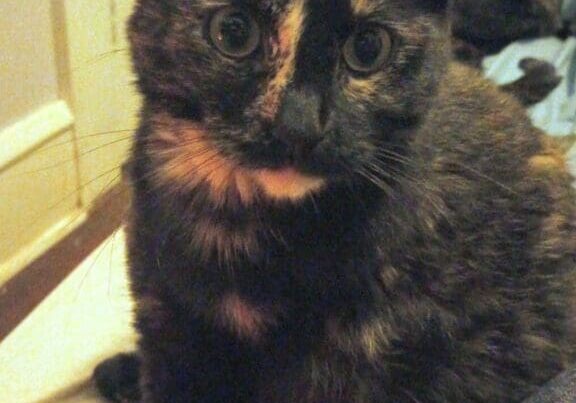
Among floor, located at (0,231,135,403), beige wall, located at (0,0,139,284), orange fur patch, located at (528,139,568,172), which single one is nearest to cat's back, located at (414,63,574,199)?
orange fur patch, located at (528,139,568,172)

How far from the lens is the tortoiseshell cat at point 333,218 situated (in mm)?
664

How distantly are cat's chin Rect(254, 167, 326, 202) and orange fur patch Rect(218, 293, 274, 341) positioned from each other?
116mm

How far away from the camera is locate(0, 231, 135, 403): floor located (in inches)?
38.4

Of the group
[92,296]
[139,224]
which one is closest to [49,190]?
[92,296]

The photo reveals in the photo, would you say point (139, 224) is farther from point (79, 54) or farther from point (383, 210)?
point (79, 54)

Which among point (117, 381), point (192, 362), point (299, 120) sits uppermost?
point (299, 120)

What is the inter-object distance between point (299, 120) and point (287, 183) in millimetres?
75

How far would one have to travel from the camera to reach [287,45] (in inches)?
25.6

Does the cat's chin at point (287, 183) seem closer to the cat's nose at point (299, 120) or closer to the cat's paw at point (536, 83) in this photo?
the cat's nose at point (299, 120)

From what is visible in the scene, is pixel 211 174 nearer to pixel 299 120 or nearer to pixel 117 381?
pixel 299 120

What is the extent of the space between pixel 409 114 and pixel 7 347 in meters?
0.60

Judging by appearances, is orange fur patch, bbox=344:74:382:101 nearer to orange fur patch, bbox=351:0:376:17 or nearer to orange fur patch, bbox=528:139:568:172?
orange fur patch, bbox=351:0:376:17

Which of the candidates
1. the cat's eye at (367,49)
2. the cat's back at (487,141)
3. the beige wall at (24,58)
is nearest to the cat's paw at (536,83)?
the cat's back at (487,141)

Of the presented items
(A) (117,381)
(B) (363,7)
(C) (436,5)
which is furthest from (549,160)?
(A) (117,381)
